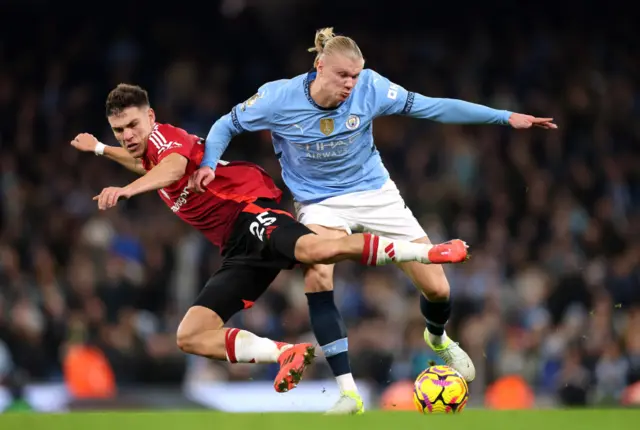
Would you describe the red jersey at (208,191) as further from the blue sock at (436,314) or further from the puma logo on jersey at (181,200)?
the blue sock at (436,314)

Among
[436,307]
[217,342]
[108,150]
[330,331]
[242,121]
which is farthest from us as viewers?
[108,150]

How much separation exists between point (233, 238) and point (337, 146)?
2.97 feet

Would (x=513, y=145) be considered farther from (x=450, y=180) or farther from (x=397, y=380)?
(x=397, y=380)

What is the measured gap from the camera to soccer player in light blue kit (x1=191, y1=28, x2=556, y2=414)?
779 cm

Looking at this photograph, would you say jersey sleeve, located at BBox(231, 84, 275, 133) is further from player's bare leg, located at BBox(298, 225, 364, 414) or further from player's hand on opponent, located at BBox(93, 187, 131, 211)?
player's hand on opponent, located at BBox(93, 187, 131, 211)

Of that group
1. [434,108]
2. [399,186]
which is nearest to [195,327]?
[434,108]

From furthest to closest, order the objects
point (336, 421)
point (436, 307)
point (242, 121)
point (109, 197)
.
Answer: point (436, 307), point (242, 121), point (109, 197), point (336, 421)

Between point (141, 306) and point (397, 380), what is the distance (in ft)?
10.1

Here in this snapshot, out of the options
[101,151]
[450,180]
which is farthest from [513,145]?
[101,151]

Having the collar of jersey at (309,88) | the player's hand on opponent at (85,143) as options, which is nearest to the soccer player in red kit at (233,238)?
the player's hand on opponent at (85,143)

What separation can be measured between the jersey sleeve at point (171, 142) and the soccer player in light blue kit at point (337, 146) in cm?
14

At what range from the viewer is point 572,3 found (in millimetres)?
18484

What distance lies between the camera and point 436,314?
8.42 metres

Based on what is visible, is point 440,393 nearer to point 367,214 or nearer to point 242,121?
point 367,214
